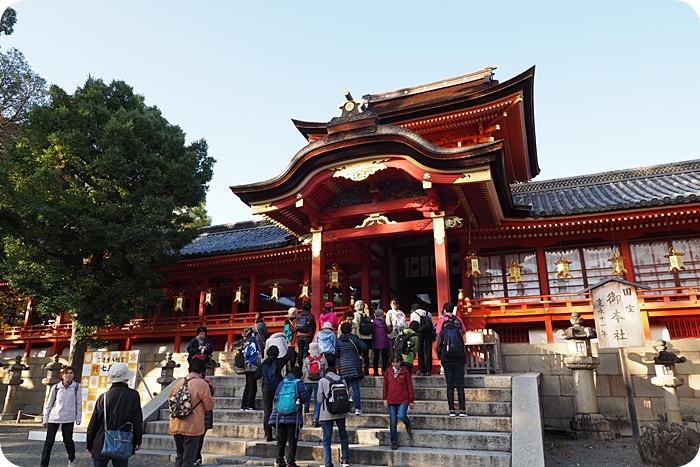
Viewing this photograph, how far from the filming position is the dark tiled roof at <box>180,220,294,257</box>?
1587cm

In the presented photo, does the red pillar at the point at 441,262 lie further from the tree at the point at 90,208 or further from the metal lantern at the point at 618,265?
the tree at the point at 90,208

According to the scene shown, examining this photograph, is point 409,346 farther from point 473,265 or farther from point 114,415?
point 473,265

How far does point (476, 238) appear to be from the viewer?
13602mm

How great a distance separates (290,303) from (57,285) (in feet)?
51.7

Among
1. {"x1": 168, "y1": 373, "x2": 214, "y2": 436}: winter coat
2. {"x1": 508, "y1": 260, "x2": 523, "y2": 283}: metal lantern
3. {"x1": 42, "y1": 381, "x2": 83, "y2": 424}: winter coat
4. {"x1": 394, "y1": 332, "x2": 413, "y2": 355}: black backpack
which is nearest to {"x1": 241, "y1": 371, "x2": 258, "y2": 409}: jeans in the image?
{"x1": 42, "y1": 381, "x2": 83, "y2": 424}: winter coat

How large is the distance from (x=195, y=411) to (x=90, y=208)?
32.3 ft

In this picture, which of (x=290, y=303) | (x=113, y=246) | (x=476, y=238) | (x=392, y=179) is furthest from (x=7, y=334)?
(x=476, y=238)

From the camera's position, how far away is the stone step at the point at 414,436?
21.5ft

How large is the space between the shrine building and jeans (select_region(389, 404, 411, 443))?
4.16 metres

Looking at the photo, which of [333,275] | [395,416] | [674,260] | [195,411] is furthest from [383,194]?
[195,411]

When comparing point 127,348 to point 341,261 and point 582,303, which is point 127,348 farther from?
point 582,303

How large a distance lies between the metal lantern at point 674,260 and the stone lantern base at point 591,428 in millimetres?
4966

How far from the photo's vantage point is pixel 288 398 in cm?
634

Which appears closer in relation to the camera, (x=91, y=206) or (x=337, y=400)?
(x=337, y=400)
